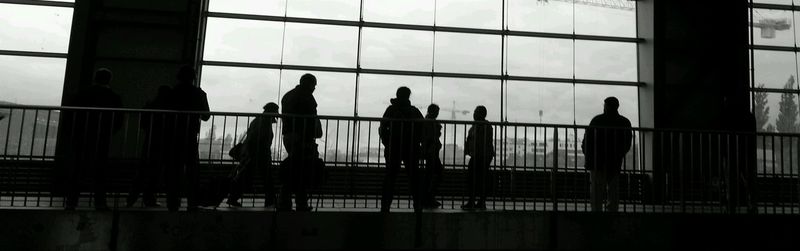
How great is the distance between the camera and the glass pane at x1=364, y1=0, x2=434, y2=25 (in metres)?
11.4

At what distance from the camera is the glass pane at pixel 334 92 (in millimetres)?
11086

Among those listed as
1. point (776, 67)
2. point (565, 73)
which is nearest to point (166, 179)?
point (565, 73)

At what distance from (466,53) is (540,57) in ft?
5.13

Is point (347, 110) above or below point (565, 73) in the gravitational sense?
below

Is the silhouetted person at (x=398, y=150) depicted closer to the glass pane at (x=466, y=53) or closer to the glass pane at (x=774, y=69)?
the glass pane at (x=466, y=53)

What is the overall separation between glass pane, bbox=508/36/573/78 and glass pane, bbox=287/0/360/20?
3256mm

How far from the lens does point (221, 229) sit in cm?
565

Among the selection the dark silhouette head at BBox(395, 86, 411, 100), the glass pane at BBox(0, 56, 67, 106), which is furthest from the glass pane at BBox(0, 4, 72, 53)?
the dark silhouette head at BBox(395, 86, 411, 100)

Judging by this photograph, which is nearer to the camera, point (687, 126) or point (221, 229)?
point (221, 229)

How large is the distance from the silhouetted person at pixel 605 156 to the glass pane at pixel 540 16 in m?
5.50

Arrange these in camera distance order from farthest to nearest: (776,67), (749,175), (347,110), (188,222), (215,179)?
1. (776,67)
2. (347,110)
3. (749,175)
4. (215,179)
5. (188,222)

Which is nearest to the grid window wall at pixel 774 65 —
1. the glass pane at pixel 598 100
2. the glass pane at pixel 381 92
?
the glass pane at pixel 598 100

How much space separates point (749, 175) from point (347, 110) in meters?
6.90

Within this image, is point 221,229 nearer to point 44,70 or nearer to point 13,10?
point 44,70
